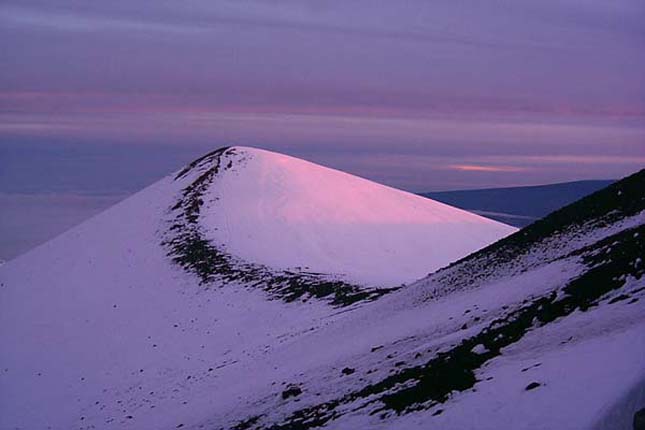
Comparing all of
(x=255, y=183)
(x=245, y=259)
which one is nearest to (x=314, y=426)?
(x=245, y=259)

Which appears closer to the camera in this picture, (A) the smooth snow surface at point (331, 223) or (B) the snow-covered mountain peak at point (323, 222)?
(B) the snow-covered mountain peak at point (323, 222)

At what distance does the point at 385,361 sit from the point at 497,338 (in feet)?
9.82

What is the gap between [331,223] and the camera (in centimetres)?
4944

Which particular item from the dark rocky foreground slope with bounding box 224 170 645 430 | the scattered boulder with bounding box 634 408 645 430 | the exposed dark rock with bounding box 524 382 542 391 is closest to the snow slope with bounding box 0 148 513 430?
the dark rocky foreground slope with bounding box 224 170 645 430

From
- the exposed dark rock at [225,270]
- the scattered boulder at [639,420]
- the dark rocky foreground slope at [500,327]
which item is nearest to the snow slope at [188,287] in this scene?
the exposed dark rock at [225,270]

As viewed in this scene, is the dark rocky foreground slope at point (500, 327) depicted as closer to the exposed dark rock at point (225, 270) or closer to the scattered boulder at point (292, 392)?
the scattered boulder at point (292, 392)

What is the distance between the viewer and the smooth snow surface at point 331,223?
1560 inches

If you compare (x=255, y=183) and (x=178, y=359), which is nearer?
(x=178, y=359)

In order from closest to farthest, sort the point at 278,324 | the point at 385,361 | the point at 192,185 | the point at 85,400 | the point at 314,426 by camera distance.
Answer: the point at 314,426 → the point at 385,361 → the point at 85,400 → the point at 278,324 → the point at 192,185

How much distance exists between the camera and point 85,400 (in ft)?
79.5

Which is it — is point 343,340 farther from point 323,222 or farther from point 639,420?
point 323,222

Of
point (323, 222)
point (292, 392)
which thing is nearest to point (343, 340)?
point (292, 392)

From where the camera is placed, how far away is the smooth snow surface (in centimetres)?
3962

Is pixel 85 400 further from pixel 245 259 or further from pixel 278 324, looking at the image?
pixel 245 259
